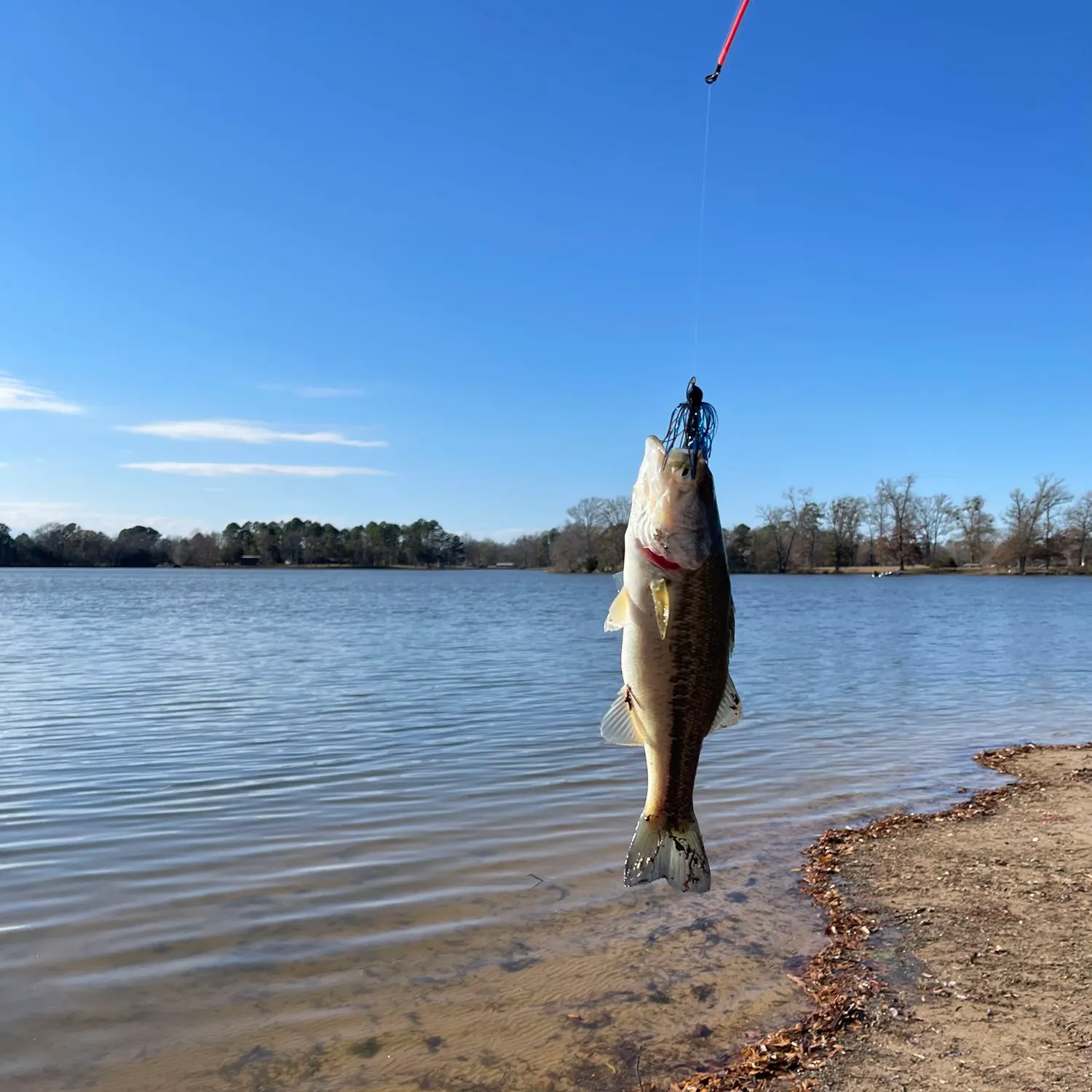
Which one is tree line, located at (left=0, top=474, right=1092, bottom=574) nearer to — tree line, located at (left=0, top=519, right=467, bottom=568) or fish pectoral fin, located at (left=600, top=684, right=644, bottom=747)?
tree line, located at (left=0, top=519, right=467, bottom=568)

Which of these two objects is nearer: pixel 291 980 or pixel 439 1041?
pixel 439 1041

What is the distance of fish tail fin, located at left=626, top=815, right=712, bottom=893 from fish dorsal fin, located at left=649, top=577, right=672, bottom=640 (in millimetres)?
1031

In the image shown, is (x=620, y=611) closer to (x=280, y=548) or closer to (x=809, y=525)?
(x=809, y=525)

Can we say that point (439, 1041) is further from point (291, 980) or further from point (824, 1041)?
point (824, 1041)

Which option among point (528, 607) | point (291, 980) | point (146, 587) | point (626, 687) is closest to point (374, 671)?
point (291, 980)

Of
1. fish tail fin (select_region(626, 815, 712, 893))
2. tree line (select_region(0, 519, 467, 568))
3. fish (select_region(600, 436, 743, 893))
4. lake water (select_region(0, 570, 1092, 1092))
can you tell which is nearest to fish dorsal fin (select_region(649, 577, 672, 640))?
fish (select_region(600, 436, 743, 893))

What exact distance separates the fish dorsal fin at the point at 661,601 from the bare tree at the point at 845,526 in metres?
146

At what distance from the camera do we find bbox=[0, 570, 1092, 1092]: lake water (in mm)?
6281

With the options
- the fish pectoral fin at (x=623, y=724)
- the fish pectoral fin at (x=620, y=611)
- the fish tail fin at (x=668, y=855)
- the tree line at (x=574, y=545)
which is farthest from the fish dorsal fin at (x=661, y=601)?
the tree line at (x=574, y=545)

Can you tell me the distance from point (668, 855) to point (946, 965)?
4734 mm

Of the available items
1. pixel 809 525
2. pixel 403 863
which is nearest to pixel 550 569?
pixel 809 525

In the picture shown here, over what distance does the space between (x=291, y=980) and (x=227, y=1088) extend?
4.56 ft

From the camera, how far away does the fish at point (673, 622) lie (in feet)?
9.70

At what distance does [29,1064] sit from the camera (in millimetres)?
6035
